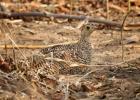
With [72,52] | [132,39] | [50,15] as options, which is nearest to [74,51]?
[72,52]

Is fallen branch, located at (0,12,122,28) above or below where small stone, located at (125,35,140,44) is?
above

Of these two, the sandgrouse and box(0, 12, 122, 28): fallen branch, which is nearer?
the sandgrouse

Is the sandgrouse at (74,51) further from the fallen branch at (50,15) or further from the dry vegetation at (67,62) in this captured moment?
the fallen branch at (50,15)

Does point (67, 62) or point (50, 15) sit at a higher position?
point (50, 15)

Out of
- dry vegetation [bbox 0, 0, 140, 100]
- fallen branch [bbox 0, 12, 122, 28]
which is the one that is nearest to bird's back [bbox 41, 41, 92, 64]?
dry vegetation [bbox 0, 0, 140, 100]

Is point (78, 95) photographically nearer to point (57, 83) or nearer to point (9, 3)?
point (57, 83)

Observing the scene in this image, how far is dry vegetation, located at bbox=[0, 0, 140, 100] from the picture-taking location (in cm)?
560

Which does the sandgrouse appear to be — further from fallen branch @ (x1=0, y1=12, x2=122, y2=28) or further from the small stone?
fallen branch @ (x1=0, y1=12, x2=122, y2=28)

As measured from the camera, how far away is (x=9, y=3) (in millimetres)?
12289

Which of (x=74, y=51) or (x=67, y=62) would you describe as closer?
(x=67, y=62)

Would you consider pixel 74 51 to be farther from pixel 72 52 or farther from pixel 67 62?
pixel 67 62

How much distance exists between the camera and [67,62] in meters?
6.82

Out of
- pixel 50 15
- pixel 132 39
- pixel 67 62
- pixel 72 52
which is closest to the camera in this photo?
pixel 67 62

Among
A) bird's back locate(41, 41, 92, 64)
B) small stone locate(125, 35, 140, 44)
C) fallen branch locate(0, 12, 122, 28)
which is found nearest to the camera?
bird's back locate(41, 41, 92, 64)
